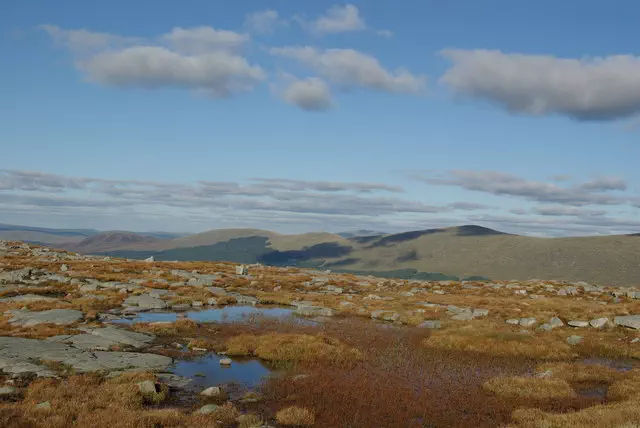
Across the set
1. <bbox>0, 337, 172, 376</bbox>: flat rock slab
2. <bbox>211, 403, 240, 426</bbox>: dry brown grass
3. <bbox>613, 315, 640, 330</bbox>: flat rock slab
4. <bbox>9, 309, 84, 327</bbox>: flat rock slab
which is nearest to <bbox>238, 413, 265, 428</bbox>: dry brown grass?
<bbox>211, 403, 240, 426</bbox>: dry brown grass

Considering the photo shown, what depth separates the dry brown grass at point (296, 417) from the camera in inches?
576

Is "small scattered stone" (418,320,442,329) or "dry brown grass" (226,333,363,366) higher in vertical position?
"dry brown grass" (226,333,363,366)

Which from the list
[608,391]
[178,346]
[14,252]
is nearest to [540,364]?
[608,391]

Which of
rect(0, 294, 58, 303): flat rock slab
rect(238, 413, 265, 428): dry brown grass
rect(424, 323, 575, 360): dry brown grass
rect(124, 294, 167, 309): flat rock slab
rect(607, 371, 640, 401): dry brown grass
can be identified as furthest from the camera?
rect(124, 294, 167, 309): flat rock slab

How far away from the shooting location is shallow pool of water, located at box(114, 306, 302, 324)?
3344 centimetres

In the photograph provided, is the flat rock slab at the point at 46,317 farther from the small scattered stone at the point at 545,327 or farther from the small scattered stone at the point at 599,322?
the small scattered stone at the point at 599,322

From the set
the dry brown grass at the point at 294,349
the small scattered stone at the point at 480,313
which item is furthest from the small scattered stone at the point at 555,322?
the dry brown grass at the point at 294,349

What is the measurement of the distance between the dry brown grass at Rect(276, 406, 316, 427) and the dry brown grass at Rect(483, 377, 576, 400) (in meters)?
9.30

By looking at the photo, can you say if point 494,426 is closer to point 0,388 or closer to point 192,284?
point 0,388

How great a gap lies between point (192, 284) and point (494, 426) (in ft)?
142

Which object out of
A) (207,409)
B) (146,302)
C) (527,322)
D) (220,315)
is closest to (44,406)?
(207,409)

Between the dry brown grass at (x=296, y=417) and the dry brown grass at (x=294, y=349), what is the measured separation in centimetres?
783

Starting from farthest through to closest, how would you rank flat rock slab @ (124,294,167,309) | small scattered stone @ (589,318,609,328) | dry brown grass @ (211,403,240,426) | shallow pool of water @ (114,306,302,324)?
1. flat rock slab @ (124,294,167,309)
2. small scattered stone @ (589,318,609,328)
3. shallow pool of water @ (114,306,302,324)
4. dry brown grass @ (211,403,240,426)

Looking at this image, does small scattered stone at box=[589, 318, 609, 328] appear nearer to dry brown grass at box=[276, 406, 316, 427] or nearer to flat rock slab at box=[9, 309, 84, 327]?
dry brown grass at box=[276, 406, 316, 427]
